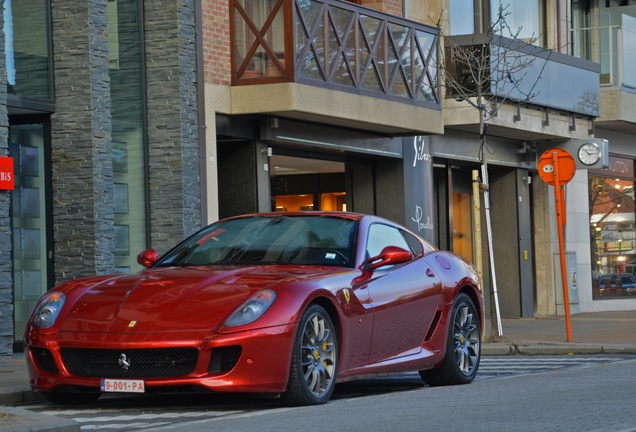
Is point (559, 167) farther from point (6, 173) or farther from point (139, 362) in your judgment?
point (139, 362)

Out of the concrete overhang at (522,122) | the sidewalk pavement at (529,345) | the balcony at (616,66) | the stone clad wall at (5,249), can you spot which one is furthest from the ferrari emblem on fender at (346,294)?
the balcony at (616,66)

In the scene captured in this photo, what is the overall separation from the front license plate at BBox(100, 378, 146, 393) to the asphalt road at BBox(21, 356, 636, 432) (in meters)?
0.17

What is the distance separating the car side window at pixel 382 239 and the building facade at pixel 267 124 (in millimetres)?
5432

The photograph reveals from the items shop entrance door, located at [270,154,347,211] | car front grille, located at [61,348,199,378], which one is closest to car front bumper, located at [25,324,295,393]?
car front grille, located at [61,348,199,378]

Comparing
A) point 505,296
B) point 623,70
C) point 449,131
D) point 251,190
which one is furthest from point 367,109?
point 623,70

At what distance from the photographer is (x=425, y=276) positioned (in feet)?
37.2

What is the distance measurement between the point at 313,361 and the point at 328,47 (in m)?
11.0

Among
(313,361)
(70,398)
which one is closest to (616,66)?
(313,361)

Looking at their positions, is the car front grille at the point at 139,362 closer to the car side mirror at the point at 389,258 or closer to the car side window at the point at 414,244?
the car side mirror at the point at 389,258

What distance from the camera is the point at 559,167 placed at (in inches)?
747

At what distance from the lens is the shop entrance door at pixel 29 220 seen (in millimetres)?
16781

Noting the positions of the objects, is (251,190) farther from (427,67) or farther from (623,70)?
(623,70)

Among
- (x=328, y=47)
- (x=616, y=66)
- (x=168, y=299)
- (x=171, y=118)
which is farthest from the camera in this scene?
(x=616, y=66)

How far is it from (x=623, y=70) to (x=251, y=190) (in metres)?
12.2
